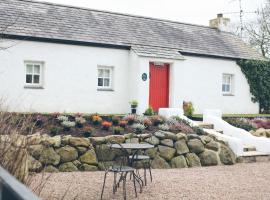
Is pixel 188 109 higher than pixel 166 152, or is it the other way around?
pixel 188 109

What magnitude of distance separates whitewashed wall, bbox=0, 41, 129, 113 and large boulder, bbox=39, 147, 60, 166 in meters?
4.90

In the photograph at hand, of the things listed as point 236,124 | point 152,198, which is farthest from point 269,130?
point 152,198

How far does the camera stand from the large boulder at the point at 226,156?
11953mm

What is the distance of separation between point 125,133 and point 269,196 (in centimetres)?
487

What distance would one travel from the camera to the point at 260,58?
70.9 ft

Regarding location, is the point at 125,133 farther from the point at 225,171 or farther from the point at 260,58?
the point at 260,58

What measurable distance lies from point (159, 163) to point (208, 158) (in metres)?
1.77

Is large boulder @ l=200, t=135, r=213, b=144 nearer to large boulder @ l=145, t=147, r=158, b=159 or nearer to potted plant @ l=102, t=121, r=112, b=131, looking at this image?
large boulder @ l=145, t=147, r=158, b=159

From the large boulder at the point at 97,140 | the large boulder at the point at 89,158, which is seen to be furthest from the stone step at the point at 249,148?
the large boulder at the point at 89,158

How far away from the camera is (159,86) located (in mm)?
17516

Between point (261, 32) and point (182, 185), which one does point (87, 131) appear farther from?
point (261, 32)

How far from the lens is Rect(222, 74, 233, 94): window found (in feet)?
66.8

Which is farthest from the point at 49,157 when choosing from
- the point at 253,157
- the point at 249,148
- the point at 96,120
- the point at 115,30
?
the point at 115,30

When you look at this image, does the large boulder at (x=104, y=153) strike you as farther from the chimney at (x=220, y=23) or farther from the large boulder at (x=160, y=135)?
the chimney at (x=220, y=23)
